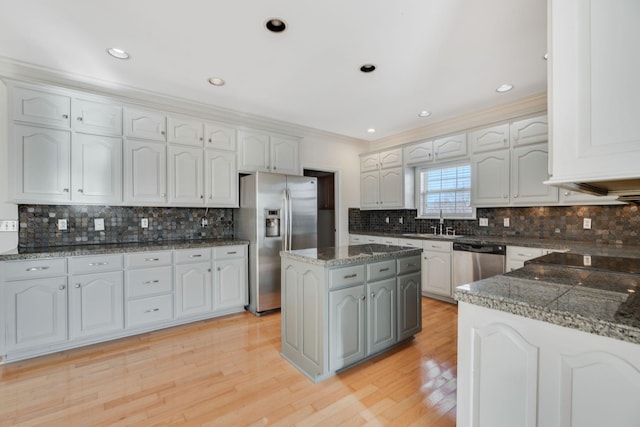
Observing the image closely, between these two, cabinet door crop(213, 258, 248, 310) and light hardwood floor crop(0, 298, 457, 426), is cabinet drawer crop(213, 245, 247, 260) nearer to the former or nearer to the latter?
cabinet door crop(213, 258, 248, 310)

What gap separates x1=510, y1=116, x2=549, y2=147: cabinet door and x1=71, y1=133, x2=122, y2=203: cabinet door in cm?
442

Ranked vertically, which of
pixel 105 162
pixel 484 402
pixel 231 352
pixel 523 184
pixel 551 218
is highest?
pixel 105 162

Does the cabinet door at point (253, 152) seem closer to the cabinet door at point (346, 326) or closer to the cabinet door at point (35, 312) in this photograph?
the cabinet door at point (35, 312)

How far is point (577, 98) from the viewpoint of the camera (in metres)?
0.92

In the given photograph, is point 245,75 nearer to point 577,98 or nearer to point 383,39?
point 383,39

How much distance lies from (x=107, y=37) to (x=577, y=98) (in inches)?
117

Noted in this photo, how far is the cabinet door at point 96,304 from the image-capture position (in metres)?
2.59

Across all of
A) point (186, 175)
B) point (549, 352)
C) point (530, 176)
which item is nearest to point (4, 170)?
point (186, 175)

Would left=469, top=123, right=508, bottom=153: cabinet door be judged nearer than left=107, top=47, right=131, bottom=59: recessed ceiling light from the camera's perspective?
No

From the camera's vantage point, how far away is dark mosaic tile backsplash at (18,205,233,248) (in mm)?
2840

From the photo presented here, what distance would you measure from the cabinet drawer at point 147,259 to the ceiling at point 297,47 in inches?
70.3

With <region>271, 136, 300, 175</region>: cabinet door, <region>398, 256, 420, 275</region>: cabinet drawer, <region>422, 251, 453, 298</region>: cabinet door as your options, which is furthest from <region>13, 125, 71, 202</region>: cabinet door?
<region>422, 251, 453, 298</region>: cabinet door

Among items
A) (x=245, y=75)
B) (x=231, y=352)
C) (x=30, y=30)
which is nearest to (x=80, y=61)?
(x=30, y=30)

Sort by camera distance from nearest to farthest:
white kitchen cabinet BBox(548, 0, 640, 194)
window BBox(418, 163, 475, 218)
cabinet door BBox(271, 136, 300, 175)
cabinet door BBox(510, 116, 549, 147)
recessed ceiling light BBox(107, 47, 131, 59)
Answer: white kitchen cabinet BBox(548, 0, 640, 194) → recessed ceiling light BBox(107, 47, 131, 59) → cabinet door BBox(510, 116, 549, 147) → cabinet door BBox(271, 136, 300, 175) → window BBox(418, 163, 475, 218)
